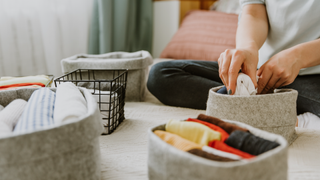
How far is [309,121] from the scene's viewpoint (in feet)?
2.59

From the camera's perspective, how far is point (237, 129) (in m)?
0.40

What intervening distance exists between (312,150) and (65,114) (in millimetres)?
543

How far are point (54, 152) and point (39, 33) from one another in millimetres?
1193

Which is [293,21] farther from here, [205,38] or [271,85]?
[205,38]

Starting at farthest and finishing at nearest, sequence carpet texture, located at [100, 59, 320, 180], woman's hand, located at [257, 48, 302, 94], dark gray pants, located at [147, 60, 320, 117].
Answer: dark gray pants, located at [147, 60, 320, 117], woman's hand, located at [257, 48, 302, 94], carpet texture, located at [100, 59, 320, 180]

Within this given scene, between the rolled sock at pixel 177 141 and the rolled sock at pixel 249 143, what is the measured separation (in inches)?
2.0

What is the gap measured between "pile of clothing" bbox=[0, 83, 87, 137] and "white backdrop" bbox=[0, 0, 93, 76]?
2.85 feet

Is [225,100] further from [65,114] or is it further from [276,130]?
[65,114]

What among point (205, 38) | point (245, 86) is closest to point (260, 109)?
point (245, 86)

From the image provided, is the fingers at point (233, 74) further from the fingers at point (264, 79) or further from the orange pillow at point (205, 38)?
the orange pillow at point (205, 38)

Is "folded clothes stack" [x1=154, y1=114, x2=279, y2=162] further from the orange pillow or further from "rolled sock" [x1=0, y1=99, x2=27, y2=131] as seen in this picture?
the orange pillow

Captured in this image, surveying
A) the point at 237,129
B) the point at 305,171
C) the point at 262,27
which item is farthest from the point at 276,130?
the point at 262,27

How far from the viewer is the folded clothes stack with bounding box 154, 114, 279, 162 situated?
0.33 metres

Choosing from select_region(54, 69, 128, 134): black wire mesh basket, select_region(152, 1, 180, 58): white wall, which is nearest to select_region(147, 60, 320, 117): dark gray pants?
select_region(54, 69, 128, 134): black wire mesh basket
